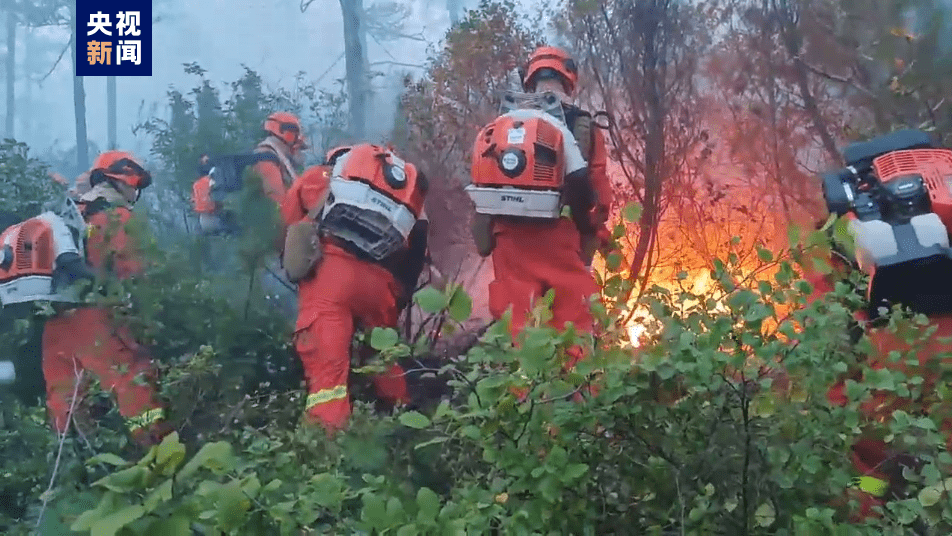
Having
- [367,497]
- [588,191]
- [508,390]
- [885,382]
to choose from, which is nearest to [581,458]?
[508,390]

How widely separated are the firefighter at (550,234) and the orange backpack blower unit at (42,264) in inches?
51.2

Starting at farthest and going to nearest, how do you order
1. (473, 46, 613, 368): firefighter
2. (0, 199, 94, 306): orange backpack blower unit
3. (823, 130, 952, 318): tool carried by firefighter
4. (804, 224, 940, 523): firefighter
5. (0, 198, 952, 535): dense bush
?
1. (0, 199, 94, 306): orange backpack blower unit
2. (473, 46, 613, 368): firefighter
3. (823, 130, 952, 318): tool carried by firefighter
4. (804, 224, 940, 523): firefighter
5. (0, 198, 952, 535): dense bush

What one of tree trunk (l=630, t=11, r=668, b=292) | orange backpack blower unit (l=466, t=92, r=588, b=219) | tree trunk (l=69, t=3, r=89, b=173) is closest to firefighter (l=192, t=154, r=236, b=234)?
tree trunk (l=69, t=3, r=89, b=173)

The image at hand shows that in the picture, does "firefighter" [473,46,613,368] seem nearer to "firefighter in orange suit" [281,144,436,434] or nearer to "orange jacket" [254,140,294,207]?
"firefighter in orange suit" [281,144,436,434]

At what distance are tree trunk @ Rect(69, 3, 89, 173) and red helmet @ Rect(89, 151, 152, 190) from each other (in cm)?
5

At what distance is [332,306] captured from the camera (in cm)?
276

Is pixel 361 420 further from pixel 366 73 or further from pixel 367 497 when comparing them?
pixel 367 497

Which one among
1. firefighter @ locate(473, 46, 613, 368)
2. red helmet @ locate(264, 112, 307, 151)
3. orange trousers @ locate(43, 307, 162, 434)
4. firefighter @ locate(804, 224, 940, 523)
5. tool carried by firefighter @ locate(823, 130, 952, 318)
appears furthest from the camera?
red helmet @ locate(264, 112, 307, 151)

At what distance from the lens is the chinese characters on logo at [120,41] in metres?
2.88

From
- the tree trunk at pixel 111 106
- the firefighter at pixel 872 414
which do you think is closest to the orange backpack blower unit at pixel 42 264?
the tree trunk at pixel 111 106

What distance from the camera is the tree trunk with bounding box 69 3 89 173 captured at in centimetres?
290

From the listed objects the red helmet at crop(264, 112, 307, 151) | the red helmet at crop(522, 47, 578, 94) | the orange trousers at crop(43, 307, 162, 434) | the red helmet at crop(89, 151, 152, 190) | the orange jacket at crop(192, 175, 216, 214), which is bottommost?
the orange trousers at crop(43, 307, 162, 434)

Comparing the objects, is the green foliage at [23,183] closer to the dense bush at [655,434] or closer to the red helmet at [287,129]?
the red helmet at [287,129]

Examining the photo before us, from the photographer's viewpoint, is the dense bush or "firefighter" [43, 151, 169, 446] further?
"firefighter" [43, 151, 169, 446]
